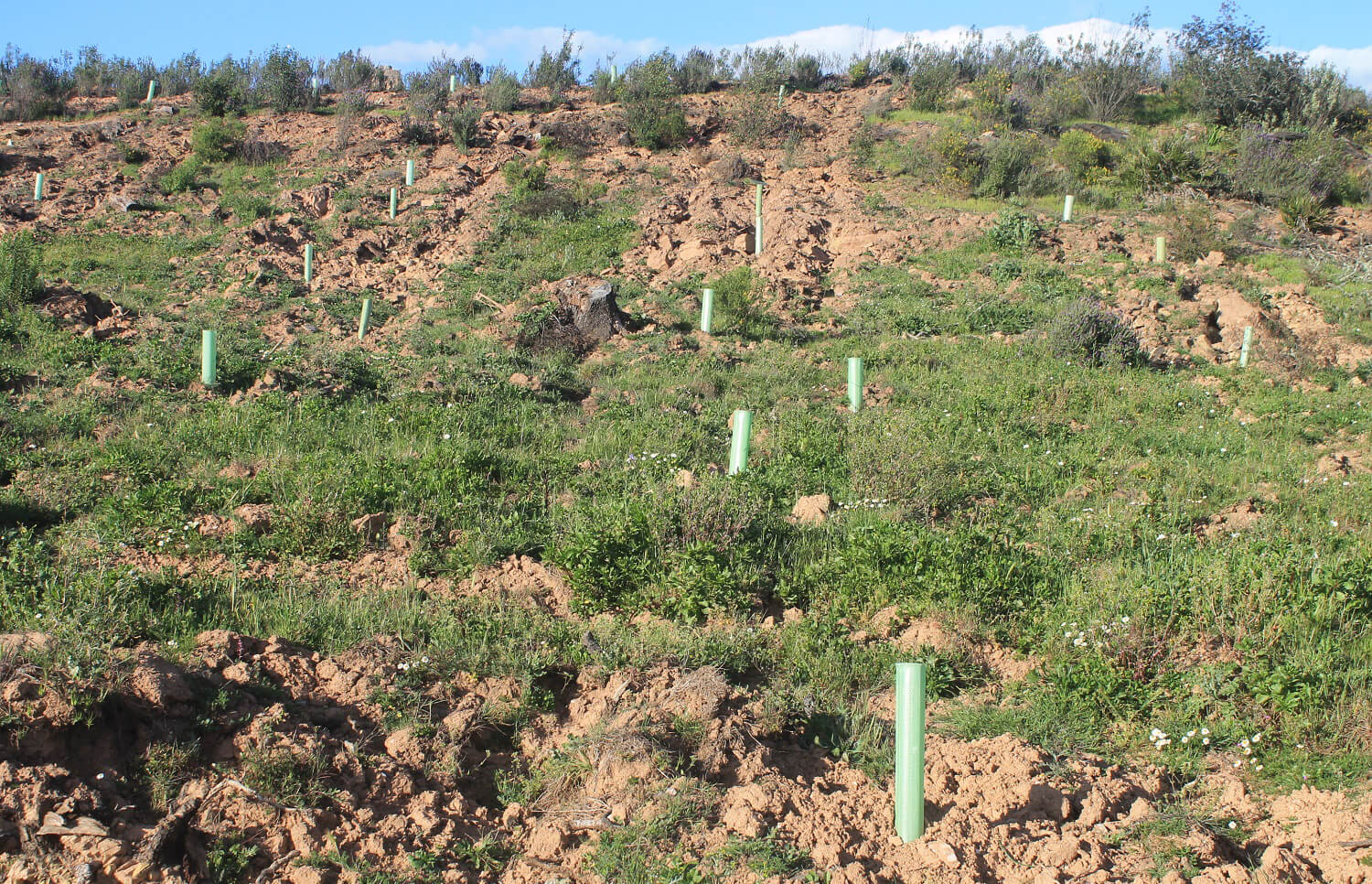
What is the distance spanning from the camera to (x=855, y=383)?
9102 mm

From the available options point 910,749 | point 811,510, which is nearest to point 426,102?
point 811,510

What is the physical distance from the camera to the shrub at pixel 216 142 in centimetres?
1719

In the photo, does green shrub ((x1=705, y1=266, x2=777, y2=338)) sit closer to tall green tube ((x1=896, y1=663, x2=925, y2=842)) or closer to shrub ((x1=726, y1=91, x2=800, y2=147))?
shrub ((x1=726, y1=91, x2=800, y2=147))

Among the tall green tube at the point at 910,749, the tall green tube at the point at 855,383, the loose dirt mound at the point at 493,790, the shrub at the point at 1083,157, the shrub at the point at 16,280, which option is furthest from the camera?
the shrub at the point at 1083,157

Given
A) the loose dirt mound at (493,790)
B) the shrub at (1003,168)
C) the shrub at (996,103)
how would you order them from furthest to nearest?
the shrub at (996,103) → the shrub at (1003,168) → the loose dirt mound at (493,790)

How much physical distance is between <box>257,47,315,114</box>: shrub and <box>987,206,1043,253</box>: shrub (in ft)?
47.0

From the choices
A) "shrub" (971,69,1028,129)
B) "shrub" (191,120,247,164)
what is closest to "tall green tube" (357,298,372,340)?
"shrub" (191,120,247,164)

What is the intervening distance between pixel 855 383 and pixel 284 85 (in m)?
16.2

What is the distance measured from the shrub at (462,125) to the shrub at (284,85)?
12.3ft

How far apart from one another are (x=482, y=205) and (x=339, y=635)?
1213 cm

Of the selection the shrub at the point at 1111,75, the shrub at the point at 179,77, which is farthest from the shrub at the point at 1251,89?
the shrub at the point at 179,77

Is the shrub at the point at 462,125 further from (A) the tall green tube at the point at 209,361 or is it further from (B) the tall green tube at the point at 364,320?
(A) the tall green tube at the point at 209,361

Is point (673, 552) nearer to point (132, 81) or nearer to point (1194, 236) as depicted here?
point (1194, 236)

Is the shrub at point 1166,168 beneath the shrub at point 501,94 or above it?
beneath
